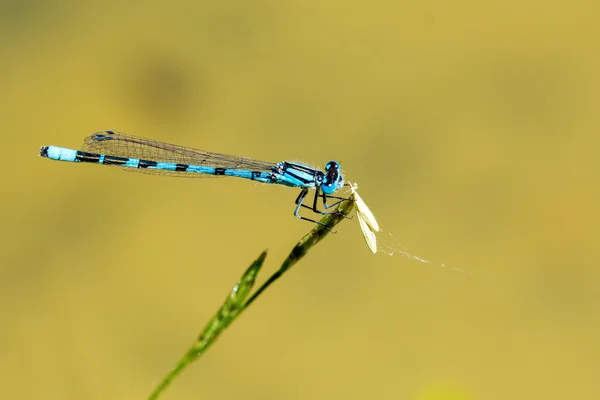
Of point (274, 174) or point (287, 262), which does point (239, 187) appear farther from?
point (287, 262)

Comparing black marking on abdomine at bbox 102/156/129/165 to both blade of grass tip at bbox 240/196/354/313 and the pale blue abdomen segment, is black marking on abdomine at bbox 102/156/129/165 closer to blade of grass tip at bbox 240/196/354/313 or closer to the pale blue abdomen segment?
the pale blue abdomen segment

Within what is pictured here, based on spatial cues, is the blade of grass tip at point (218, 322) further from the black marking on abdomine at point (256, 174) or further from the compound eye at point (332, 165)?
the black marking on abdomine at point (256, 174)

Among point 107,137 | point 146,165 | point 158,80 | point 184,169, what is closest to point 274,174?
point 184,169

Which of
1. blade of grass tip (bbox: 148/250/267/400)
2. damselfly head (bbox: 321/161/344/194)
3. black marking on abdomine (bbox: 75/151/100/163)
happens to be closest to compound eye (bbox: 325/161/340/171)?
damselfly head (bbox: 321/161/344/194)

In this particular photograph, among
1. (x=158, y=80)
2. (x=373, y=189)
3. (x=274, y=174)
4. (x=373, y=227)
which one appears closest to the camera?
(x=373, y=227)

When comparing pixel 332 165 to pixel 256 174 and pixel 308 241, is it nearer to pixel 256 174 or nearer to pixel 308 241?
pixel 256 174
